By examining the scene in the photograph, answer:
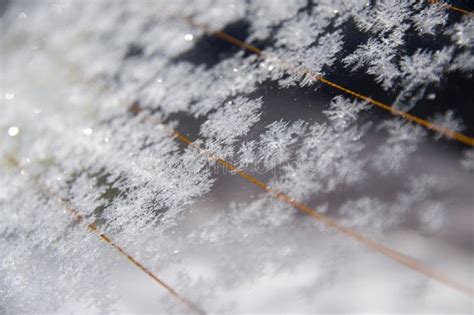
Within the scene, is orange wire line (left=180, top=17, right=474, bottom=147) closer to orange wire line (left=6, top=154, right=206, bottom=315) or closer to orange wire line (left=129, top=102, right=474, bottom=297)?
orange wire line (left=129, top=102, right=474, bottom=297)

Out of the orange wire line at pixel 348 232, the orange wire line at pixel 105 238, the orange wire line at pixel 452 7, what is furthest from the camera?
the orange wire line at pixel 452 7

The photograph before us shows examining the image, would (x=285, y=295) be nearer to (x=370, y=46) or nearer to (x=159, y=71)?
(x=370, y=46)

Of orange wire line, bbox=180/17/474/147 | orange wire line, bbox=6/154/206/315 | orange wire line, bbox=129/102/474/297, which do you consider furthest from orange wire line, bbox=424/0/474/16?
orange wire line, bbox=6/154/206/315

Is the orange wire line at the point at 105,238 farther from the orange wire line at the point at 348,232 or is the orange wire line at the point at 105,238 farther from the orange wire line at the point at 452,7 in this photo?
the orange wire line at the point at 452,7

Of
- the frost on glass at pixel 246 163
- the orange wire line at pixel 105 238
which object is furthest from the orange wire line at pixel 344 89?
the orange wire line at pixel 105 238

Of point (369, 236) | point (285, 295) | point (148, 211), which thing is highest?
point (369, 236)

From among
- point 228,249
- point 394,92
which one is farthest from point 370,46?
point 228,249

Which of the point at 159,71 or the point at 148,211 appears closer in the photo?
the point at 148,211

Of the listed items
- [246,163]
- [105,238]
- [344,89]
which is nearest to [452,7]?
[344,89]
